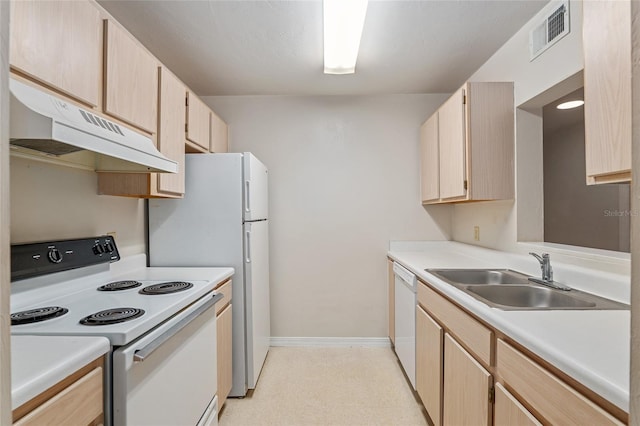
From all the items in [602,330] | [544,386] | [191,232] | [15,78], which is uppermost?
[15,78]

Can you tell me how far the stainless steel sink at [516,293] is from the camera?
1.26m

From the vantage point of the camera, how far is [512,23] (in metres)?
2.00

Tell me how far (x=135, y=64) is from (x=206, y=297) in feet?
4.02

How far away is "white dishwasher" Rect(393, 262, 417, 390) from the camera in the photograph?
218 centimetres

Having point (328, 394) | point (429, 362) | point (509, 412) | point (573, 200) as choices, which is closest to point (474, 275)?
point (429, 362)

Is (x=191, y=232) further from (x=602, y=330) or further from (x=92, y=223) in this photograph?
(x=602, y=330)

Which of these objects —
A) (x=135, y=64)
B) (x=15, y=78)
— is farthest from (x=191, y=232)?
(x=15, y=78)

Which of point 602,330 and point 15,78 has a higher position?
point 15,78

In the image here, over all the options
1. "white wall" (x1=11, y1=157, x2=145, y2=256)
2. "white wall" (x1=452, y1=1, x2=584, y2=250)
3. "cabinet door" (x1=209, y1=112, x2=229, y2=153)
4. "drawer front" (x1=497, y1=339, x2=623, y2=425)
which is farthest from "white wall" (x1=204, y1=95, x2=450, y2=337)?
"drawer front" (x1=497, y1=339, x2=623, y2=425)

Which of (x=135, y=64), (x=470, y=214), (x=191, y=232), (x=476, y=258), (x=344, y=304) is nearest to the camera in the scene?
(x=135, y=64)

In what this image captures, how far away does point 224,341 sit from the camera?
2.06 m

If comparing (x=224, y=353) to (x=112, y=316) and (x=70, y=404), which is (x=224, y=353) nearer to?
(x=112, y=316)

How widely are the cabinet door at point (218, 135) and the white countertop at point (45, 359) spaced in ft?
6.30

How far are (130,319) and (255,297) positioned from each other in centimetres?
129
